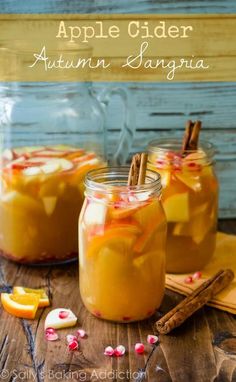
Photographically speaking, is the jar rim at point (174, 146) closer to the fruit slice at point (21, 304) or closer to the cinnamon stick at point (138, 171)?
the cinnamon stick at point (138, 171)

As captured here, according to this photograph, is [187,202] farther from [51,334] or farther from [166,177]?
[51,334]

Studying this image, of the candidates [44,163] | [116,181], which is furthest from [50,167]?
[116,181]

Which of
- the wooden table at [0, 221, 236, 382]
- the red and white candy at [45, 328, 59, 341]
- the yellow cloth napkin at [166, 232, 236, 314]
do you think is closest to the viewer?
the wooden table at [0, 221, 236, 382]

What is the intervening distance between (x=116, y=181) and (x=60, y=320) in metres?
0.30

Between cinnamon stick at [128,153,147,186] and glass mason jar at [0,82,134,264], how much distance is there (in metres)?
0.21

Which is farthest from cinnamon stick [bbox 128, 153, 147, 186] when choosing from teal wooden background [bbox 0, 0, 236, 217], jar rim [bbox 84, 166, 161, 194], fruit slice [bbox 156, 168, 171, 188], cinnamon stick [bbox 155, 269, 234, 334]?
teal wooden background [bbox 0, 0, 236, 217]

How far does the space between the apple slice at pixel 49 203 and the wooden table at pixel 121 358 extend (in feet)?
0.65

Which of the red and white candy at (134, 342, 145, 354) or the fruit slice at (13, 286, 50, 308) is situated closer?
the red and white candy at (134, 342, 145, 354)

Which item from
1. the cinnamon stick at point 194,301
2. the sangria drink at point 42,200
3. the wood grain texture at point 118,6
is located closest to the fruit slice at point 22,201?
the sangria drink at point 42,200

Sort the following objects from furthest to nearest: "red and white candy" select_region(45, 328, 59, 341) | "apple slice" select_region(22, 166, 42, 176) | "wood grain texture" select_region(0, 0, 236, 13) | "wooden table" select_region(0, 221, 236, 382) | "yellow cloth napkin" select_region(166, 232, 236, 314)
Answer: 1. "wood grain texture" select_region(0, 0, 236, 13)
2. "apple slice" select_region(22, 166, 42, 176)
3. "yellow cloth napkin" select_region(166, 232, 236, 314)
4. "red and white candy" select_region(45, 328, 59, 341)
5. "wooden table" select_region(0, 221, 236, 382)

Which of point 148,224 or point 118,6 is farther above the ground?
point 118,6

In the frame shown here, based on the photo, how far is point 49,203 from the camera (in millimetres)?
1390

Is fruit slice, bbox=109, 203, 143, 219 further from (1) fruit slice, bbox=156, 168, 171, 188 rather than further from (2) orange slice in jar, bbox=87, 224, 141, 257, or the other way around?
(1) fruit slice, bbox=156, 168, 171, 188

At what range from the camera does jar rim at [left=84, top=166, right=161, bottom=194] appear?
1.19m
